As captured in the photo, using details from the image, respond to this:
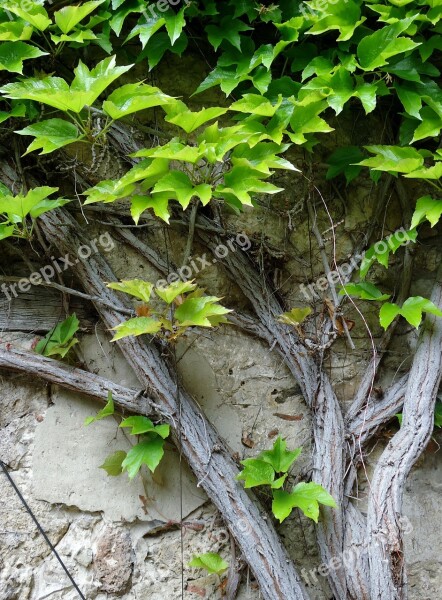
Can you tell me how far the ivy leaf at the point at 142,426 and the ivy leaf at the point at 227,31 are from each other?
1055mm

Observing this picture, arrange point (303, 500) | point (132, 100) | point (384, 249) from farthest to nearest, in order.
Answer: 1. point (384, 249)
2. point (303, 500)
3. point (132, 100)

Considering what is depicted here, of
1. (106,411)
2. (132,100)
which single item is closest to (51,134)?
(132,100)

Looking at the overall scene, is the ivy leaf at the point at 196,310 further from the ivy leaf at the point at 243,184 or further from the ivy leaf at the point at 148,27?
the ivy leaf at the point at 148,27

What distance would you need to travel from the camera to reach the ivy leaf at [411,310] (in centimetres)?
143

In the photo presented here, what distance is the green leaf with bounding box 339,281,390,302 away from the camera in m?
1.53

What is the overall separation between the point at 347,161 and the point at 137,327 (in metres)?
0.81

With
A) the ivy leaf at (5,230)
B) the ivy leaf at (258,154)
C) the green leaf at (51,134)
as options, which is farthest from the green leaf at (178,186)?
the ivy leaf at (5,230)

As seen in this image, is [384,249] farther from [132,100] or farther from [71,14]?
[71,14]

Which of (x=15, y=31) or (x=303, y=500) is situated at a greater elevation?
(x=15, y=31)

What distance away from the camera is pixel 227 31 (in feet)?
5.08

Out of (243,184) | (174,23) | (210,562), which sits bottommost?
(210,562)

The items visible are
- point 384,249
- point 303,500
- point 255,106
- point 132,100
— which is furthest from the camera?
point 384,249

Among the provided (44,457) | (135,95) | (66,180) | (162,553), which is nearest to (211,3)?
(135,95)

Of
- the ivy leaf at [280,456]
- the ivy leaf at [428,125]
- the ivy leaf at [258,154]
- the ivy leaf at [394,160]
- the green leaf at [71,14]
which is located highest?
the green leaf at [71,14]
